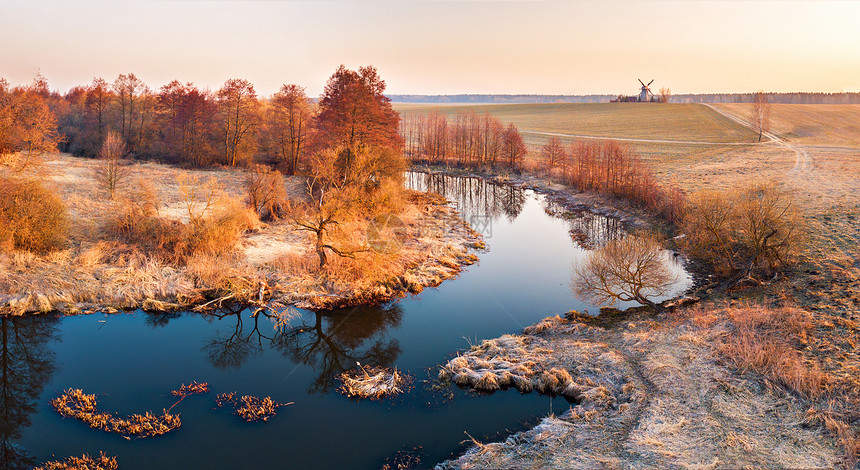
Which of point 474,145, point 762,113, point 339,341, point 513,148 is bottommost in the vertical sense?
point 339,341

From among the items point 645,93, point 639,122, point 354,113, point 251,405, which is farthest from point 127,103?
point 645,93

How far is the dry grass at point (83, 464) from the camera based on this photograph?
1081cm

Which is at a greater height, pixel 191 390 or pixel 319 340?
pixel 319 340

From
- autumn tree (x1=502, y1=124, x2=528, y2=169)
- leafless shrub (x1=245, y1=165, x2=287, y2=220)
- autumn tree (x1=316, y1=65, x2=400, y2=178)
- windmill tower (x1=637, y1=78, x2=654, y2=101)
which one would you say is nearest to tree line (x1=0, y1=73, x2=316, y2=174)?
autumn tree (x1=316, y1=65, x2=400, y2=178)

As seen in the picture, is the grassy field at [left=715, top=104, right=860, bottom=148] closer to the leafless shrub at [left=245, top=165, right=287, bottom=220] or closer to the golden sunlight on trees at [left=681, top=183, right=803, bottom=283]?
the golden sunlight on trees at [left=681, top=183, right=803, bottom=283]

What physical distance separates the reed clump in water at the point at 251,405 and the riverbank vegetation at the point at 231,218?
21.8 feet

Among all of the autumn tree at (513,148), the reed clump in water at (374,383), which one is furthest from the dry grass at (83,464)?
the autumn tree at (513,148)

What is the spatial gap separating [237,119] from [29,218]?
27.4 meters

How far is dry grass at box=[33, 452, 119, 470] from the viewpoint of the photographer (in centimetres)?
1081

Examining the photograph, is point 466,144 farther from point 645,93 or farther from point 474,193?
point 645,93

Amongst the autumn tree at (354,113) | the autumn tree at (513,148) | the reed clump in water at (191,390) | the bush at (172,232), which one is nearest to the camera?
the reed clump in water at (191,390)

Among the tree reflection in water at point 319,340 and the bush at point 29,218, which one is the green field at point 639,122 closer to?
the bush at point 29,218

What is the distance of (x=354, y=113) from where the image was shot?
3603 centimetres

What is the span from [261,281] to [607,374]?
14.4 meters
